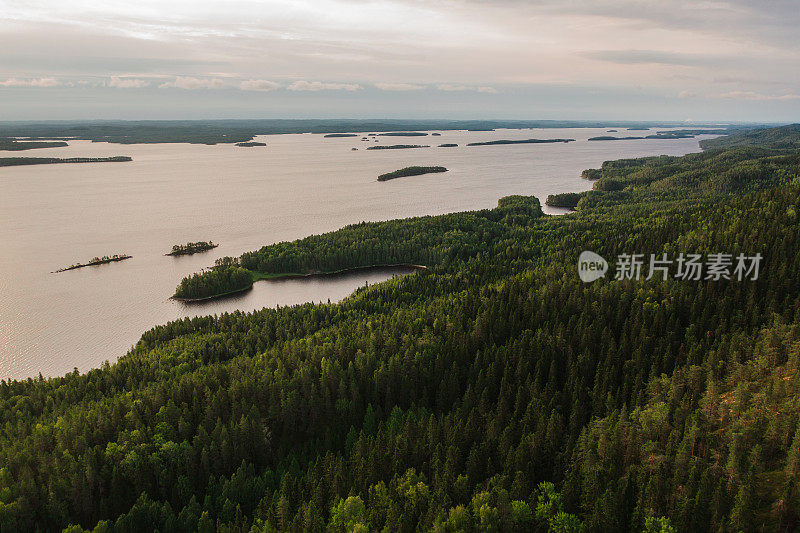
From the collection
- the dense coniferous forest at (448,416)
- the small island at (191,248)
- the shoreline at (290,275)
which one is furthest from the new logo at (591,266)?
the small island at (191,248)

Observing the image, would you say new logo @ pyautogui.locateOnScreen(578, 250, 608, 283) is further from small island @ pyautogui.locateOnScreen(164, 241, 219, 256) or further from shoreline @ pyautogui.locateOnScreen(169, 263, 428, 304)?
small island @ pyautogui.locateOnScreen(164, 241, 219, 256)

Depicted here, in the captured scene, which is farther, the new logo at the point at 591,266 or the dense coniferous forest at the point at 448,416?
the new logo at the point at 591,266

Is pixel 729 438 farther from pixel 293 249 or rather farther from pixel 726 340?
pixel 293 249

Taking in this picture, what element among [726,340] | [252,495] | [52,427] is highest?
[726,340]

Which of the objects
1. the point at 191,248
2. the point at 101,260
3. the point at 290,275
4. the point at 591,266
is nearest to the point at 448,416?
the point at 591,266

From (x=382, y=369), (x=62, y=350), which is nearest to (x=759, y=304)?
(x=382, y=369)

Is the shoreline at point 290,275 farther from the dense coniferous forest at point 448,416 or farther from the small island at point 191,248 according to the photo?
the small island at point 191,248
